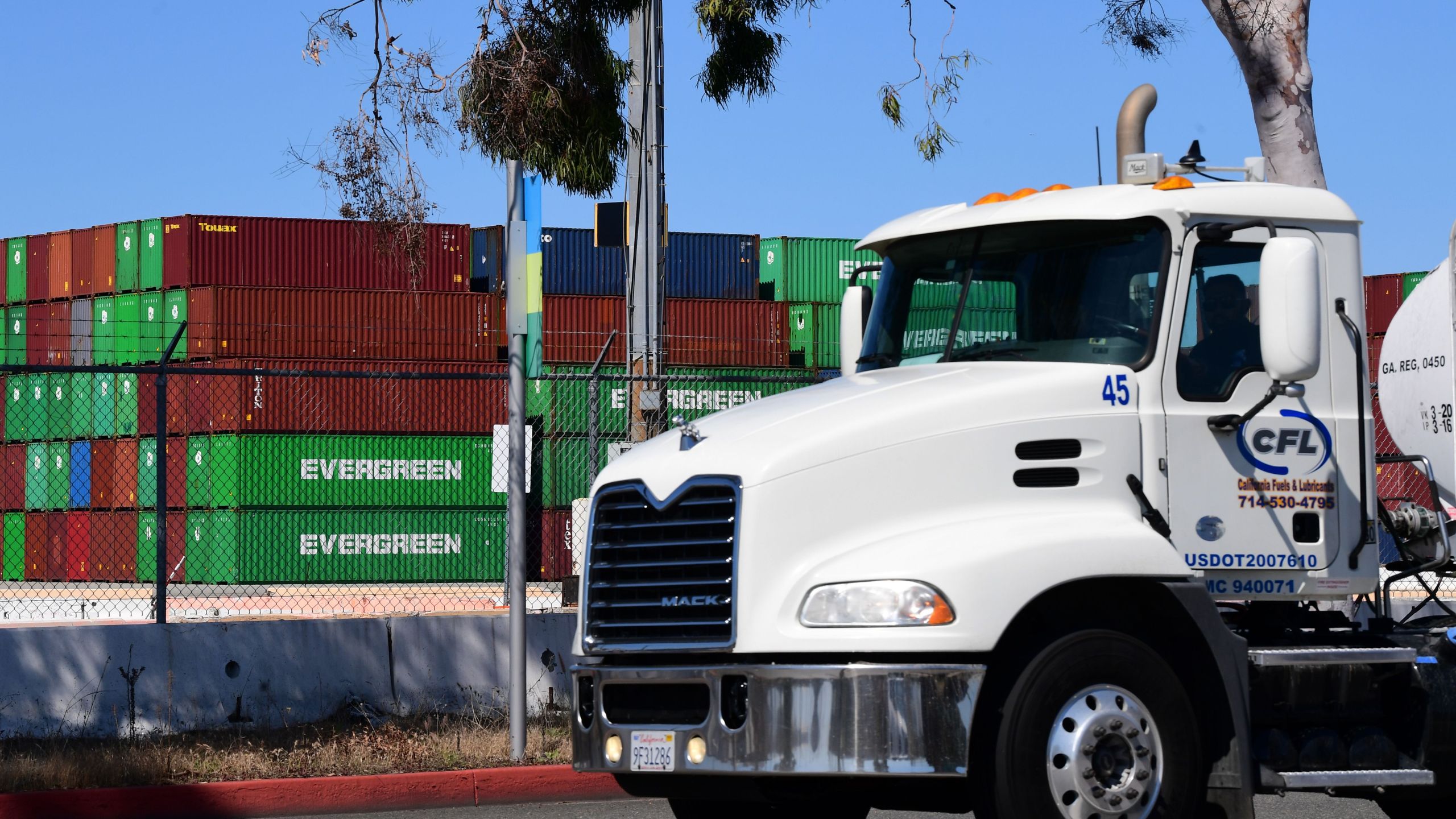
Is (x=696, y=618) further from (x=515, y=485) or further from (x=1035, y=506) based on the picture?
(x=515, y=485)

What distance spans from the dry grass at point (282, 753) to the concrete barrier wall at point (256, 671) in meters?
0.21

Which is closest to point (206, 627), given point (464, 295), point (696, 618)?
point (696, 618)

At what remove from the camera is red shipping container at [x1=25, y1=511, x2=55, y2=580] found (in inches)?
1476

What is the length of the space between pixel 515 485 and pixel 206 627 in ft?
8.74

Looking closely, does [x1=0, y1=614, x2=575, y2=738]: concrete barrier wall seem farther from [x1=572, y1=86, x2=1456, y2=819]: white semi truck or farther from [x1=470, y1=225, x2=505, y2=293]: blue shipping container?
[x1=470, y1=225, x2=505, y2=293]: blue shipping container

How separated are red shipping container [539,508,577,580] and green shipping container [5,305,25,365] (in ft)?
43.1

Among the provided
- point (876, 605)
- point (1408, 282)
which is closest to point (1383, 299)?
point (1408, 282)

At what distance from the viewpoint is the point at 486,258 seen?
3831 centimetres

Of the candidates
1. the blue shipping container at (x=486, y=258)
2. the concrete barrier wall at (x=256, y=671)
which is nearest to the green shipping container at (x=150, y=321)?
the blue shipping container at (x=486, y=258)

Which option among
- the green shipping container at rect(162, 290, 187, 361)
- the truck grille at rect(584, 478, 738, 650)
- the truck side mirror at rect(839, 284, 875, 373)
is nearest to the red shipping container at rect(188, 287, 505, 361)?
the green shipping container at rect(162, 290, 187, 361)

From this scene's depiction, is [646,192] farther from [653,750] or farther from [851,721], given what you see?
[851,721]

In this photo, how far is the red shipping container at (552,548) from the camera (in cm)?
3416

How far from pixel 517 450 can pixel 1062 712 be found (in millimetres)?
5439

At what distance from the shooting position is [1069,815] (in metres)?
6.18
